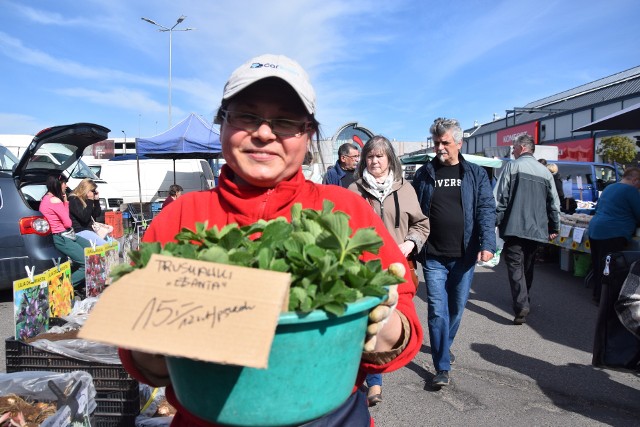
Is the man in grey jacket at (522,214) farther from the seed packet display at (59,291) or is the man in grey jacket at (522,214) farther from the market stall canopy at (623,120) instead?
the seed packet display at (59,291)

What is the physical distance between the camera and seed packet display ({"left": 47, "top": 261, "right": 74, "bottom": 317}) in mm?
2925

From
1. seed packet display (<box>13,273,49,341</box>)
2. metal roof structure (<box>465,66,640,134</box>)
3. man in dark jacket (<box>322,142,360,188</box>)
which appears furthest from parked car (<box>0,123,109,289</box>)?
metal roof structure (<box>465,66,640,134</box>)

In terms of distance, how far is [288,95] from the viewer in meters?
1.32

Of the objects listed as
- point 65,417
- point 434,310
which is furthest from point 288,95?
point 434,310

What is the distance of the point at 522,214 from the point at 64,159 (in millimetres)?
6334

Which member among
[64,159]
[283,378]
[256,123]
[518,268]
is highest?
[64,159]

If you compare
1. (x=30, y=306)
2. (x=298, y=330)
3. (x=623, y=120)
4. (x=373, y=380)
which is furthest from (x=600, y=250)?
(x=298, y=330)

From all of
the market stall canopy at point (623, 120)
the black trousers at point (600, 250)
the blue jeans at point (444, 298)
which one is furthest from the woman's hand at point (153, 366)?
the market stall canopy at point (623, 120)

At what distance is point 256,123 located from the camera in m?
1.33

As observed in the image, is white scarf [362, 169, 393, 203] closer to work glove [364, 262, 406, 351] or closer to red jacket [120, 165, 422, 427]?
red jacket [120, 165, 422, 427]

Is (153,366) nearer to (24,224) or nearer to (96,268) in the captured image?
(96,268)

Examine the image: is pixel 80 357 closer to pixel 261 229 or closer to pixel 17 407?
pixel 17 407

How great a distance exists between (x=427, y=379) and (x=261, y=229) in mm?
3322

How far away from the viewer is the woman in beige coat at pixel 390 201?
137 inches
